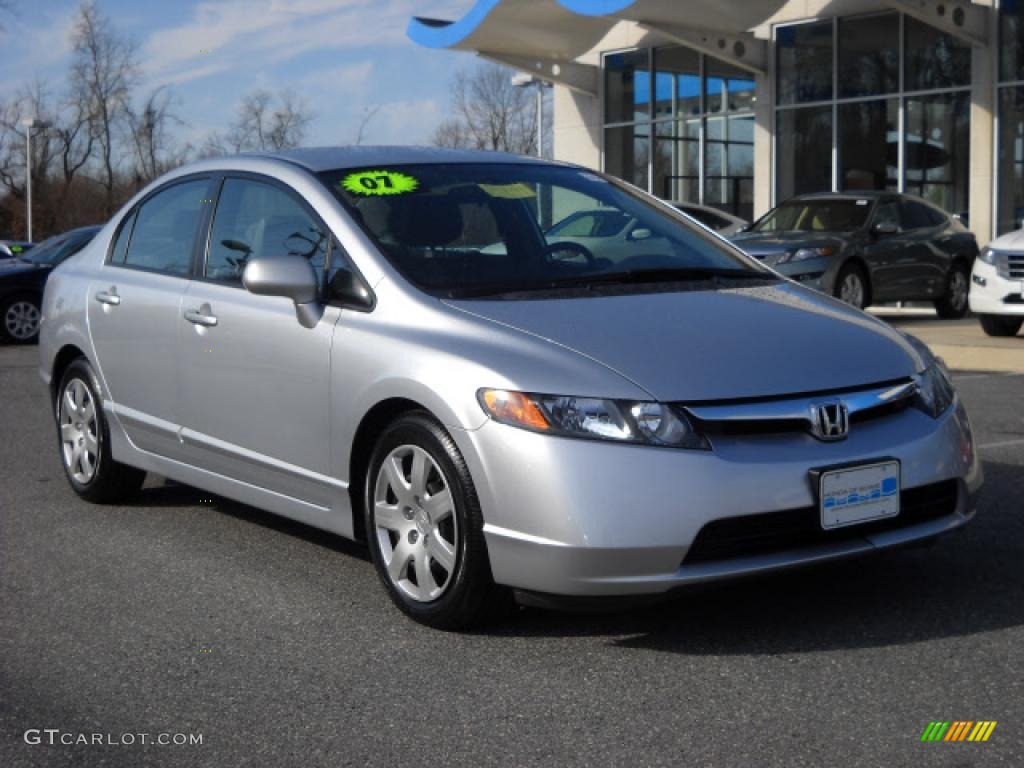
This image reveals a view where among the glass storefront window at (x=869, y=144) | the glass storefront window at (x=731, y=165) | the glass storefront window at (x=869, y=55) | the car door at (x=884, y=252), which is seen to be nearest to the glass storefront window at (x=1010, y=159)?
the glass storefront window at (x=869, y=144)

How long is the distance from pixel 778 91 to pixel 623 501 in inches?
882

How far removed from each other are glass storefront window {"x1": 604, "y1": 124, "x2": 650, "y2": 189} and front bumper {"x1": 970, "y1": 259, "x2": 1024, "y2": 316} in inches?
519

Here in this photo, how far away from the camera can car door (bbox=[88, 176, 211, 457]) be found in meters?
6.12

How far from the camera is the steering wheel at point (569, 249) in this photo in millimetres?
5375

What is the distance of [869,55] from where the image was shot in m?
23.8

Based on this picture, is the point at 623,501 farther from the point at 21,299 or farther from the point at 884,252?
the point at 21,299

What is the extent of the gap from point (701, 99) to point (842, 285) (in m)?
10.4

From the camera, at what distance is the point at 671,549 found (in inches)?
166

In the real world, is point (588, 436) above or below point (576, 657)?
above

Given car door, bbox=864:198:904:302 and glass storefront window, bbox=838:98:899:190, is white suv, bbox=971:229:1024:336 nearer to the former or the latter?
car door, bbox=864:198:904:302

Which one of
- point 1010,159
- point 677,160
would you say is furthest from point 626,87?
point 1010,159

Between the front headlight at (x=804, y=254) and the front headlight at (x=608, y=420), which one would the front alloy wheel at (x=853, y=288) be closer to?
the front headlight at (x=804, y=254)

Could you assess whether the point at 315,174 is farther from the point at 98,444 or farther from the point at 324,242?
the point at 98,444

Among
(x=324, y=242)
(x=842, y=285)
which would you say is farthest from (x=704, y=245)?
(x=842, y=285)
